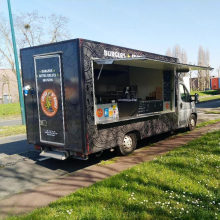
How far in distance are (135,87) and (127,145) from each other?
3.81 meters

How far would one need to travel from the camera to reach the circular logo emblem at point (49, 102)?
5.47 metres

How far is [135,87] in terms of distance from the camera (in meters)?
9.71

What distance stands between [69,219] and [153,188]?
147cm

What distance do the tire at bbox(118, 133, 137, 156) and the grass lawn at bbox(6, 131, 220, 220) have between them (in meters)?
1.30

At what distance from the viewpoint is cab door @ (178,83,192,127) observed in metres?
8.66

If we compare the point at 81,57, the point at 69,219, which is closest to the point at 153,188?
the point at 69,219

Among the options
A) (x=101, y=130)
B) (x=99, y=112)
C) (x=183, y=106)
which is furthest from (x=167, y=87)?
(x=101, y=130)

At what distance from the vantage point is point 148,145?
774 centimetres

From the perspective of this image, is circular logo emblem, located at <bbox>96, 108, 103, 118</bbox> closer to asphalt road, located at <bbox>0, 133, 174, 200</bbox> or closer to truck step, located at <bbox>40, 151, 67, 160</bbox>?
truck step, located at <bbox>40, 151, 67, 160</bbox>

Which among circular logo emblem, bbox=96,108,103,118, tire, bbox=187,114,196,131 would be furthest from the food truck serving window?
tire, bbox=187,114,196,131

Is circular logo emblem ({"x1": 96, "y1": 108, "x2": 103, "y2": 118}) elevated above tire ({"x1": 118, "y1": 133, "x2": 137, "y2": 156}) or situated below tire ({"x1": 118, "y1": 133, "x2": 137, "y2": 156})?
above

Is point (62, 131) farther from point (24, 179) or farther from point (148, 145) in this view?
Answer: point (148, 145)

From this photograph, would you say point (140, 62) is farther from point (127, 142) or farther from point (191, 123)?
point (191, 123)

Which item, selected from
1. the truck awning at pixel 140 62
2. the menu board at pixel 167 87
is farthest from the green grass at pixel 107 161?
the menu board at pixel 167 87
